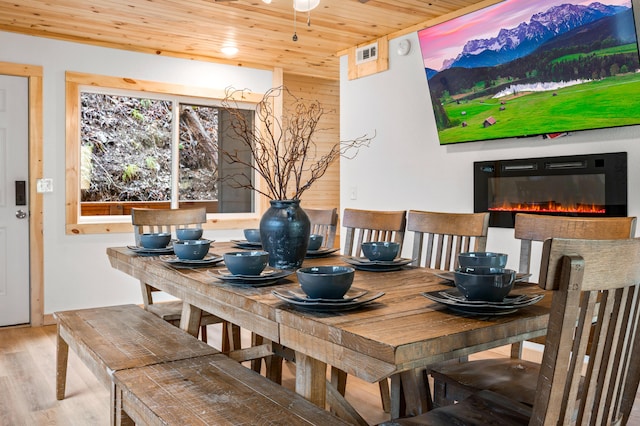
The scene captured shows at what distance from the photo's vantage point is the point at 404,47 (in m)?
4.27

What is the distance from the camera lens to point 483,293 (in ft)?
4.47

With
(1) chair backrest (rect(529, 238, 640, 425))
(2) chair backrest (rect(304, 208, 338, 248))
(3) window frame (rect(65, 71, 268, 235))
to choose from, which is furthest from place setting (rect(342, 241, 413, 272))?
(3) window frame (rect(65, 71, 268, 235))

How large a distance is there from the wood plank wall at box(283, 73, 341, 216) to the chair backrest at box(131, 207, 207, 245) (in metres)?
2.96

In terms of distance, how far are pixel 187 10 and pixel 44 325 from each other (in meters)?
2.76

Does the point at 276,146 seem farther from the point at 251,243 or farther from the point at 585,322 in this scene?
the point at 585,322

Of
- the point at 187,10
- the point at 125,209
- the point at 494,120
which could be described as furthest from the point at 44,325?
the point at 494,120

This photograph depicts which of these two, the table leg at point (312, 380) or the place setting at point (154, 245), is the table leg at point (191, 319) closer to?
the place setting at point (154, 245)

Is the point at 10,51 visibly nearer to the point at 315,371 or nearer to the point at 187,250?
the point at 187,250

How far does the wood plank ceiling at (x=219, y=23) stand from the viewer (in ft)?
12.3

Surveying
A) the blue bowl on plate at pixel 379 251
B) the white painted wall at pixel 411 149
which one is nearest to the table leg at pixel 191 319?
the blue bowl on plate at pixel 379 251

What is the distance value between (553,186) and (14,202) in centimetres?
402

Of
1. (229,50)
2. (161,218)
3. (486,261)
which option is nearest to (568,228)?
(486,261)

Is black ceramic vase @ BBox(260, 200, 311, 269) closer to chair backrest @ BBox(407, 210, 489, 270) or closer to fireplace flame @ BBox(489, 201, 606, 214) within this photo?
chair backrest @ BBox(407, 210, 489, 270)

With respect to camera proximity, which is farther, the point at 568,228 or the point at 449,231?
the point at 449,231
